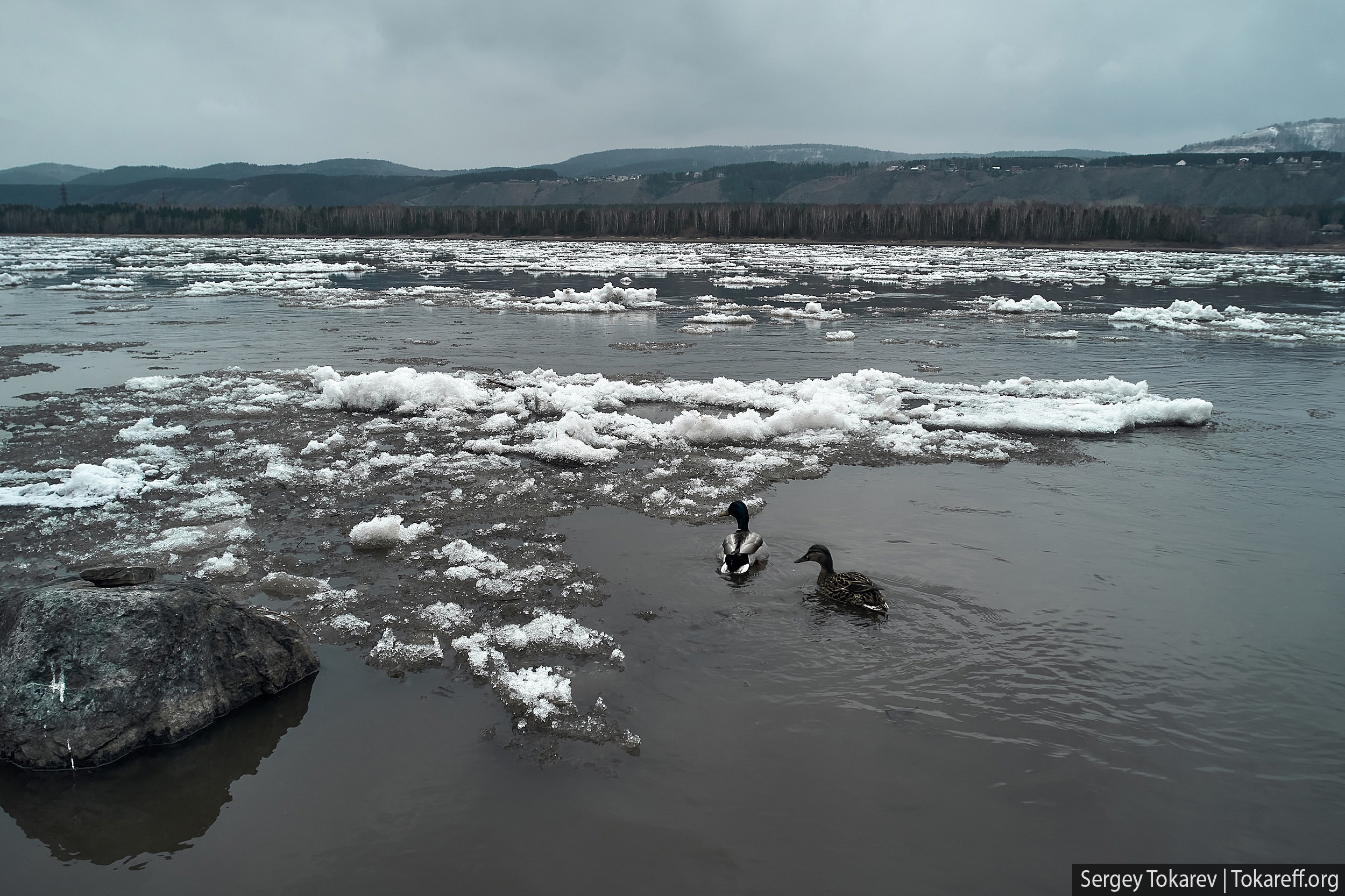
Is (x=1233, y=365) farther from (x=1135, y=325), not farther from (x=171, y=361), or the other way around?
(x=171, y=361)

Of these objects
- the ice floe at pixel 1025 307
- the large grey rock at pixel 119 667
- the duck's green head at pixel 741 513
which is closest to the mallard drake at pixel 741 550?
the duck's green head at pixel 741 513

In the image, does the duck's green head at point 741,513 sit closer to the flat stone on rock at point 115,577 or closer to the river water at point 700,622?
the river water at point 700,622

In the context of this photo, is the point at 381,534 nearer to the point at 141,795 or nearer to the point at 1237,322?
the point at 141,795

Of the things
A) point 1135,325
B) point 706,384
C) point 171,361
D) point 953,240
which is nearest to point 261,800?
point 706,384

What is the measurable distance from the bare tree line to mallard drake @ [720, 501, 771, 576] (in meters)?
82.5

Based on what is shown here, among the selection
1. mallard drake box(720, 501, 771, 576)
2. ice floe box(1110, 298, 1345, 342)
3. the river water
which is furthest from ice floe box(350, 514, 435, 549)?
ice floe box(1110, 298, 1345, 342)

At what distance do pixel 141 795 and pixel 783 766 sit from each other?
10.2 ft

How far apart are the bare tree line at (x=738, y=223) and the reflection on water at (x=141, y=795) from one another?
8585cm

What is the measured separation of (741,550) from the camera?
6016mm

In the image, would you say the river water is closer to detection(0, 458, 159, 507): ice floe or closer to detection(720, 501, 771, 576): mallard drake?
detection(0, 458, 159, 507): ice floe

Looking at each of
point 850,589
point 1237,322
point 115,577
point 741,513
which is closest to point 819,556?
point 850,589

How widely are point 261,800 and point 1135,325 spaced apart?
23.9 meters

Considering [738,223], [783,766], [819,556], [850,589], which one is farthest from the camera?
[738,223]

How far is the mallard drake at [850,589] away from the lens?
5453mm
